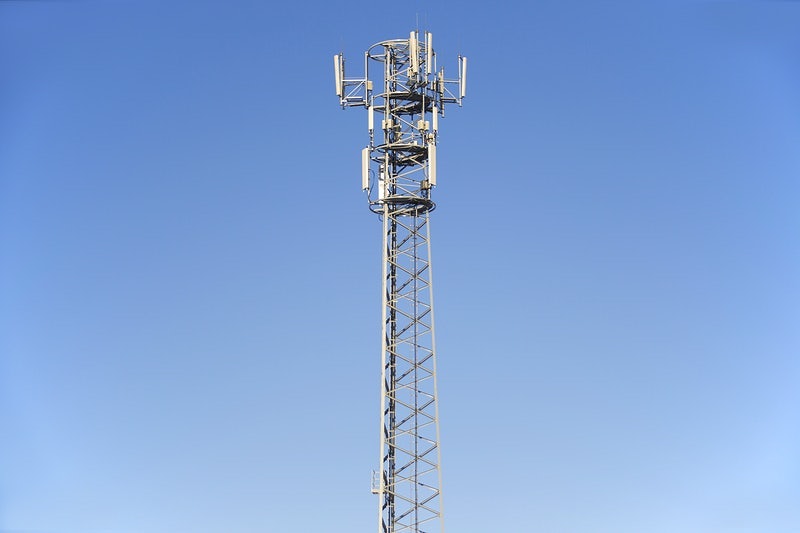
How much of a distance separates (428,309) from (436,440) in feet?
23.7

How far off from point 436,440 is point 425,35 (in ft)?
75.1

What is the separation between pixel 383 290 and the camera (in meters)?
111

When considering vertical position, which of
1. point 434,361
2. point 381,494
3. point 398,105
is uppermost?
point 398,105

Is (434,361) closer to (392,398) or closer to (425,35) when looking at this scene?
(392,398)

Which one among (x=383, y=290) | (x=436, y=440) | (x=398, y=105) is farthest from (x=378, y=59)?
(x=436, y=440)

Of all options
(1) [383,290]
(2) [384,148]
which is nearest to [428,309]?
(1) [383,290]

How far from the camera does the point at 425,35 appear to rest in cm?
11356

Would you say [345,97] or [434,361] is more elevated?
[345,97]

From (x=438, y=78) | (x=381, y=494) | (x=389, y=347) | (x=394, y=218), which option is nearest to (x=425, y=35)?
(x=438, y=78)

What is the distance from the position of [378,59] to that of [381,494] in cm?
2475

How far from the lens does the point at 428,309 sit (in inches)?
4348

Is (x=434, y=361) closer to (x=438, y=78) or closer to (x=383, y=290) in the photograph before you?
(x=383, y=290)

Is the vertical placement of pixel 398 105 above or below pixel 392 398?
above

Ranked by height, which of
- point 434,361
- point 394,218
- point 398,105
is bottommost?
point 434,361
